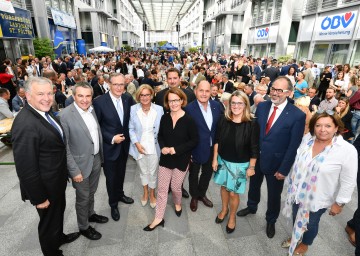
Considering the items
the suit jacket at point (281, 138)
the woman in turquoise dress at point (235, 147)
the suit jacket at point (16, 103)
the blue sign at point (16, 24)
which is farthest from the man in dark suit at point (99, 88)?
the blue sign at point (16, 24)

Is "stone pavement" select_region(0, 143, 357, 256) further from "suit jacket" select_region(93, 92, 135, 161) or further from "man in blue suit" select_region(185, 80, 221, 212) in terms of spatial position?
"suit jacket" select_region(93, 92, 135, 161)

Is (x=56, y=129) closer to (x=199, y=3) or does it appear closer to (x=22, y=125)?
(x=22, y=125)

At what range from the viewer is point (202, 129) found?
3137 mm

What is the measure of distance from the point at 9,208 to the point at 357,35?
15.0 m

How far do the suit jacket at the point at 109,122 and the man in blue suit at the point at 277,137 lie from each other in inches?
76.4

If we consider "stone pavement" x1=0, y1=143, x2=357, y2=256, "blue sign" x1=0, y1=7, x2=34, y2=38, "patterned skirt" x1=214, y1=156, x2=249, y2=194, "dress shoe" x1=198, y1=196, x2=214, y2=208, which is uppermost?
"blue sign" x1=0, y1=7, x2=34, y2=38

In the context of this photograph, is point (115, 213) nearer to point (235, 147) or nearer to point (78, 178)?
point (78, 178)

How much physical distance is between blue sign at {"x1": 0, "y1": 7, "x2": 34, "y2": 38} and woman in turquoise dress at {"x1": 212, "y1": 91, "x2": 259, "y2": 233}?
14499 mm

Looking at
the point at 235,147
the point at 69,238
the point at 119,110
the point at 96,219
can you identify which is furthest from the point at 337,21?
the point at 69,238

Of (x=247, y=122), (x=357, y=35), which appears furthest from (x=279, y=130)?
(x=357, y=35)

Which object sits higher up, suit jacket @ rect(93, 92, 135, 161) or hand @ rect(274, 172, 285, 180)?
suit jacket @ rect(93, 92, 135, 161)

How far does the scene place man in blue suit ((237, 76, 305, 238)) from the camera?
2.66 m

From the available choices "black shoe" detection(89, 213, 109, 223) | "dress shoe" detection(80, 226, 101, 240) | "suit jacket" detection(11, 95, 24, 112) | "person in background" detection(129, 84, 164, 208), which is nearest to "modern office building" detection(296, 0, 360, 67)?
"person in background" detection(129, 84, 164, 208)

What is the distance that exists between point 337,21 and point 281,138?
536 inches
